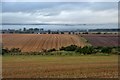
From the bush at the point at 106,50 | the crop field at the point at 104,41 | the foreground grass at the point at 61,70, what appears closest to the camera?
the foreground grass at the point at 61,70

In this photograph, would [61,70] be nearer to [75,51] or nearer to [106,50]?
[106,50]

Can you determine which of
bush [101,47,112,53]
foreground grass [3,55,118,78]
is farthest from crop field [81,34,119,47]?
foreground grass [3,55,118,78]

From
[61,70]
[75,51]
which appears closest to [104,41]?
[75,51]

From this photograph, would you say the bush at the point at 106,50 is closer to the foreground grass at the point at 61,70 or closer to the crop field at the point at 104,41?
the crop field at the point at 104,41

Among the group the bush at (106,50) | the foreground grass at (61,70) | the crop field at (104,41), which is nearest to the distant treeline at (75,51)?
the bush at (106,50)

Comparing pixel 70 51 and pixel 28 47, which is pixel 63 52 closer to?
pixel 70 51

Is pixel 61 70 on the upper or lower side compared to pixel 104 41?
lower

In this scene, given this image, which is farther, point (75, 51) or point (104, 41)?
point (104, 41)

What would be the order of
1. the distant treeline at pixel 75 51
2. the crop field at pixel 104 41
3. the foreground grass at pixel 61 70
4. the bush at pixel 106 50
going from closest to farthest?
the foreground grass at pixel 61 70 → the distant treeline at pixel 75 51 → the bush at pixel 106 50 → the crop field at pixel 104 41

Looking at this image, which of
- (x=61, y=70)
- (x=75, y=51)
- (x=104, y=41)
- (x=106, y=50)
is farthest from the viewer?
(x=104, y=41)

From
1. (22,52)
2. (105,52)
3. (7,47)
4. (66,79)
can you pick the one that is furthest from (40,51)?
(66,79)

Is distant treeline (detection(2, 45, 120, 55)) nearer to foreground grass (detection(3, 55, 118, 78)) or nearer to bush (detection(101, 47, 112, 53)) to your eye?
bush (detection(101, 47, 112, 53))

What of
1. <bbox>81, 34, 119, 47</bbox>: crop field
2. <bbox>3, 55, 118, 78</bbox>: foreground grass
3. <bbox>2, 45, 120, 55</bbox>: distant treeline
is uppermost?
<bbox>81, 34, 119, 47</bbox>: crop field

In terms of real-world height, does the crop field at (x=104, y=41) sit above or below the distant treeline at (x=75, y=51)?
above
